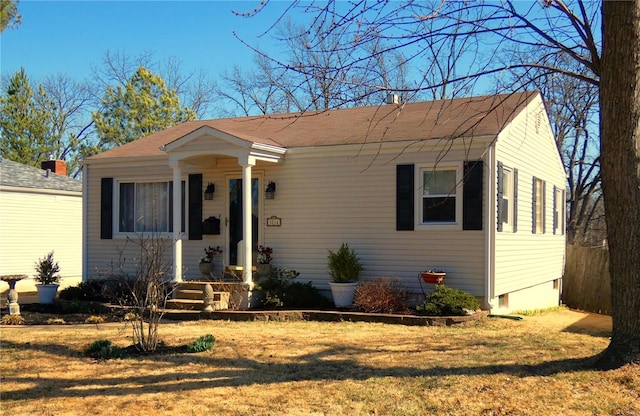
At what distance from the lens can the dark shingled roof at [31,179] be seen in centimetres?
1967

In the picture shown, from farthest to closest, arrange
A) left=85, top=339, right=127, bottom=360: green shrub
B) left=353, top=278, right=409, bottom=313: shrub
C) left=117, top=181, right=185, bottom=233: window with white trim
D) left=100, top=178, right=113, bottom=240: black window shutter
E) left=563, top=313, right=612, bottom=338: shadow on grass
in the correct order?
left=100, top=178, right=113, bottom=240: black window shutter → left=117, top=181, right=185, bottom=233: window with white trim → left=353, top=278, right=409, bottom=313: shrub → left=563, top=313, right=612, bottom=338: shadow on grass → left=85, top=339, right=127, bottom=360: green shrub

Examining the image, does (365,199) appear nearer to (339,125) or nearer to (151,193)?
(339,125)

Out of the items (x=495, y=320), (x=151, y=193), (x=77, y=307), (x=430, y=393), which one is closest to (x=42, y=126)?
(x=151, y=193)

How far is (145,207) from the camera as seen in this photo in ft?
48.0

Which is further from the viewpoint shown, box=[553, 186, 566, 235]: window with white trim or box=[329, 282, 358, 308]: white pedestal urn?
box=[553, 186, 566, 235]: window with white trim

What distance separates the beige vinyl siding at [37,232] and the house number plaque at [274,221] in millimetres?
8645

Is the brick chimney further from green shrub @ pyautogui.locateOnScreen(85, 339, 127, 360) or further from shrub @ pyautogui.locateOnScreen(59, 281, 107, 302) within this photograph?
green shrub @ pyautogui.locateOnScreen(85, 339, 127, 360)

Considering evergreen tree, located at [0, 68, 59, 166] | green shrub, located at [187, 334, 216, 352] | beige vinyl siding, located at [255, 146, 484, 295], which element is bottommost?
green shrub, located at [187, 334, 216, 352]

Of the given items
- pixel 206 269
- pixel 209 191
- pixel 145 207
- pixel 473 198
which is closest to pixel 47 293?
pixel 145 207

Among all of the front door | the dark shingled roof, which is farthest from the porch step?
the dark shingled roof

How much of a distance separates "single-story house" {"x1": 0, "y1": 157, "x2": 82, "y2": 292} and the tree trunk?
52.1 ft

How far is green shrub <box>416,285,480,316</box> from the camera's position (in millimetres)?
10406

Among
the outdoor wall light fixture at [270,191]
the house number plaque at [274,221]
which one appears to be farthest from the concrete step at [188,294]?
the outdoor wall light fixture at [270,191]

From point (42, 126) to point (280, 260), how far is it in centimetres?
2578
